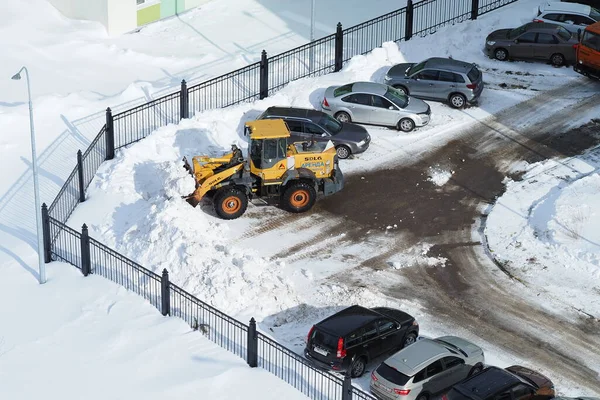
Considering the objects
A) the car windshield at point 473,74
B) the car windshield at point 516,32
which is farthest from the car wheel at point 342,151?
the car windshield at point 516,32

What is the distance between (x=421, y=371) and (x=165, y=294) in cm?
671

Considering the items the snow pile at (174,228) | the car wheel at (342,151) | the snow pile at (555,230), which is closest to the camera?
the snow pile at (174,228)

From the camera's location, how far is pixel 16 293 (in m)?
28.4

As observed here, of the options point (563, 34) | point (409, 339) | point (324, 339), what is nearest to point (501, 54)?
point (563, 34)

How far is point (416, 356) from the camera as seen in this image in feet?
80.2

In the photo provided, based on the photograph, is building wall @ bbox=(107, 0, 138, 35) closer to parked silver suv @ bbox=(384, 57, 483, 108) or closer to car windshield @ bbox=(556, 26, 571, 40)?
parked silver suv @ bbox=(384, 57, 483, 108)

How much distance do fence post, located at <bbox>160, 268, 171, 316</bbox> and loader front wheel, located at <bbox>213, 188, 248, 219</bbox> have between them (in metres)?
5.19

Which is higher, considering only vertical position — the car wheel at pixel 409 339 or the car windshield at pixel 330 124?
the car windshield at pixel 330 124

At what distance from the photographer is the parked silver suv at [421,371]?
78.5 feet

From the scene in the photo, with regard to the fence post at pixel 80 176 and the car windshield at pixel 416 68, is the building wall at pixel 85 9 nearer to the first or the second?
the car windshield at pixel 416 68

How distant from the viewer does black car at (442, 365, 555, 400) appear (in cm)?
2311

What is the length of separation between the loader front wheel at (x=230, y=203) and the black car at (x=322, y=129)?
3628mm

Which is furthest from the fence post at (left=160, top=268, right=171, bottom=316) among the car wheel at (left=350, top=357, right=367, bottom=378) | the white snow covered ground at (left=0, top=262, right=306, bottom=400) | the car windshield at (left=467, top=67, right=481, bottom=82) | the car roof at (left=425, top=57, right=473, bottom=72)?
the car windshield at (left=467, top=67, right=481, bottom=82)

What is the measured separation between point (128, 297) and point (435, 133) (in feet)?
44.7
